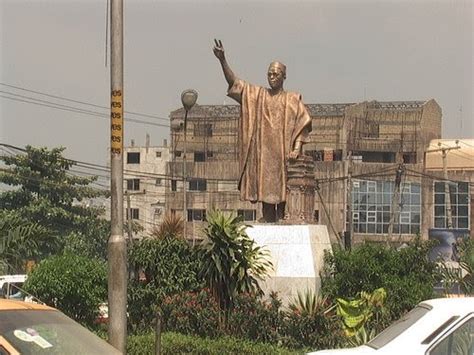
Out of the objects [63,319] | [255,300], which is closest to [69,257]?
[255,300]

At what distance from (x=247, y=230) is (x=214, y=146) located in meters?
46.5

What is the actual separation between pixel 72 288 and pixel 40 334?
9.60 meters

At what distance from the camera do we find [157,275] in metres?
16.0

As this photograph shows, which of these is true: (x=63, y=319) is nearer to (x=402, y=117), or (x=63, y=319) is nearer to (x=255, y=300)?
(x=255, y=300)

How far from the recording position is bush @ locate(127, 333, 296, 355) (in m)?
13.5

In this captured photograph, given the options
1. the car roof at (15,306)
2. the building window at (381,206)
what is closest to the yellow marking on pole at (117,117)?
the car roof at (15,306)

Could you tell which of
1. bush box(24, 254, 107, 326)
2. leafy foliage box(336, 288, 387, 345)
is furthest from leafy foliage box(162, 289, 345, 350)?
bush box(24, 254, 107, 326)

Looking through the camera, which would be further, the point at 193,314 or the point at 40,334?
the point at 193,314

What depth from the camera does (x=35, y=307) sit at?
7.43 m

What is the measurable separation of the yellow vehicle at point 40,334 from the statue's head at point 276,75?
34.5ft

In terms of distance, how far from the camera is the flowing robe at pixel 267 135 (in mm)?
17422

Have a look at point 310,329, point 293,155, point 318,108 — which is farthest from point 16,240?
point 318,108

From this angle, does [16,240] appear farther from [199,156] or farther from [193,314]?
[199,156]

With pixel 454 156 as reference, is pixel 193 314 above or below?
below
